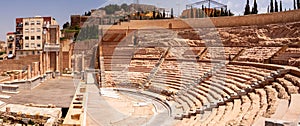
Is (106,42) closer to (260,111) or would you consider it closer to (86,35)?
(86,35)

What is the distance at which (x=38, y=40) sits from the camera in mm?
38406

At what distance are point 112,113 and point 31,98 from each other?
20.5ft

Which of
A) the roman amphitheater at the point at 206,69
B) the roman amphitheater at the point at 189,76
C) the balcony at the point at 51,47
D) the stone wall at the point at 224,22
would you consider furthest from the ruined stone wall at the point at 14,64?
the stone wall at the point at 224,22

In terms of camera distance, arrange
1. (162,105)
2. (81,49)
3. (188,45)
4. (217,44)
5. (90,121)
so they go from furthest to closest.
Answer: (81,49)
(188,45)
(217,44)
(162,105)
(90,121)

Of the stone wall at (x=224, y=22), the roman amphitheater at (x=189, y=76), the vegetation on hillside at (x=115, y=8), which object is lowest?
the roman amphitheater at (x=189, y=76)

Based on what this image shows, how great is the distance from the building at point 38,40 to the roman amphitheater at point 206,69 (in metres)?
6.80

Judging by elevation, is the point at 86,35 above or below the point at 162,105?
above

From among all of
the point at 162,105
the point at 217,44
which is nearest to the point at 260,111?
the point at 162,105

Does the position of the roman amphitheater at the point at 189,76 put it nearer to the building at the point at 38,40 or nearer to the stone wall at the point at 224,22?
the stone wall at the point at 224,22

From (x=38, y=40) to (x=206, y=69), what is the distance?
95.3 ft

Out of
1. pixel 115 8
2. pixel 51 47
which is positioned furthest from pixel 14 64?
pixel 115 8

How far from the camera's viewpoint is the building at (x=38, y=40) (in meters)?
26.9

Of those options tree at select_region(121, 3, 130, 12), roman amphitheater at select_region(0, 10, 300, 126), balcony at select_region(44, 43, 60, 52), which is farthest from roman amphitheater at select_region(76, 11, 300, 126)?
tree at select_region(121, 3, 130, 12)

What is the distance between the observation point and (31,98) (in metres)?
15.6
